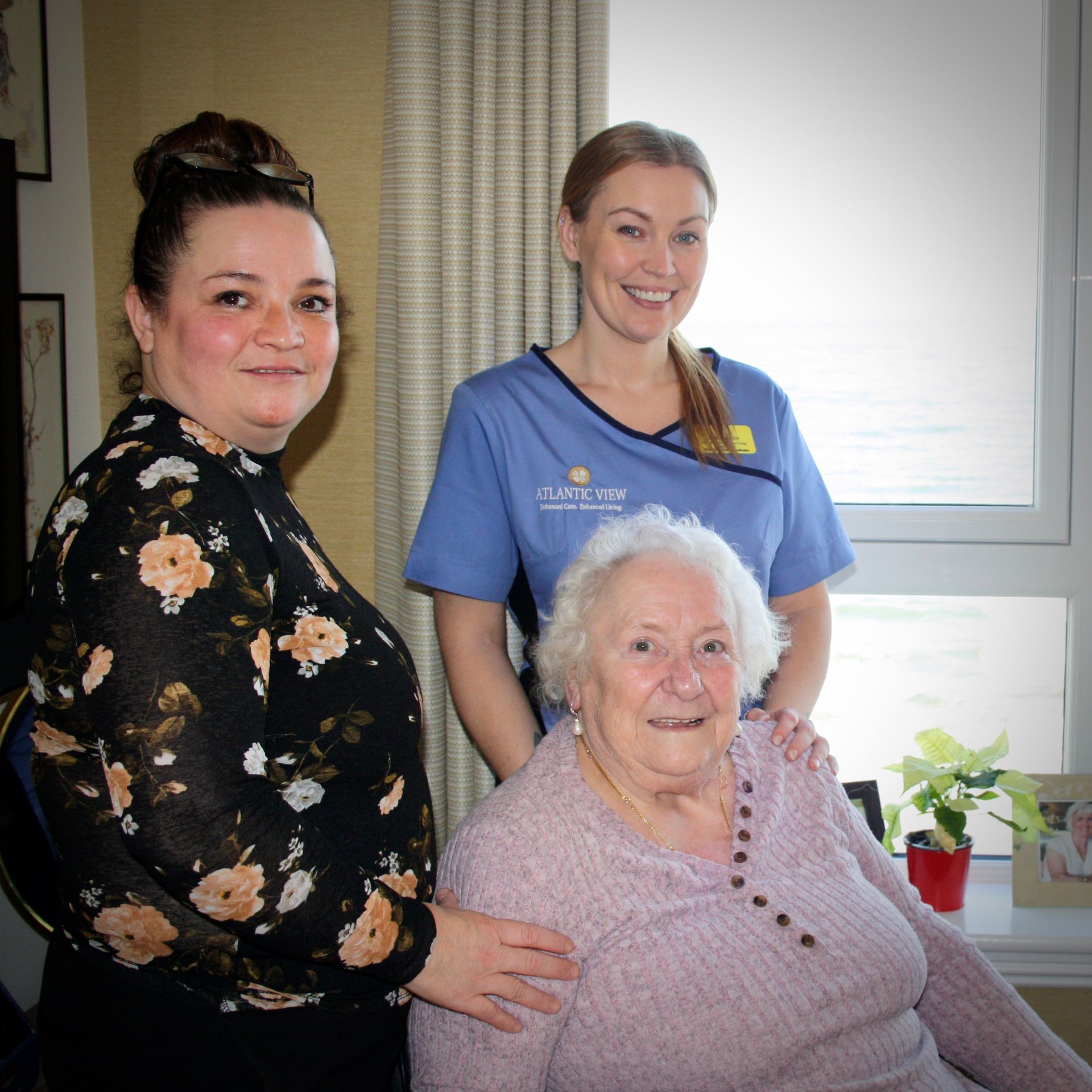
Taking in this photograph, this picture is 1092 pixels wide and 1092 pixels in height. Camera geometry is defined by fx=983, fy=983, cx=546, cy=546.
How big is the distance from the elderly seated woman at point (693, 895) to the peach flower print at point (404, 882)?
0.10 m

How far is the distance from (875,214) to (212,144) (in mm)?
1955

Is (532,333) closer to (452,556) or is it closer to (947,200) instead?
(452,556)

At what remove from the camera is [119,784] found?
906 mm

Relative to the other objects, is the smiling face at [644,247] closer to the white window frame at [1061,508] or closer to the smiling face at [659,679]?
the smiling face at [659,679]

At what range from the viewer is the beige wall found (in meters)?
2.46

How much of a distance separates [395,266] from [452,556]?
915 millimetres

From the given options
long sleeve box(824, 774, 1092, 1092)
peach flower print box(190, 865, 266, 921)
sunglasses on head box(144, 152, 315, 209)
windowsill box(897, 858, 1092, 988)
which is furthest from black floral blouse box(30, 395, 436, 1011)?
windowsill box(897, 858, 1092, 988)

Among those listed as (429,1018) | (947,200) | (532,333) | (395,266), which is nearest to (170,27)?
(395,266)

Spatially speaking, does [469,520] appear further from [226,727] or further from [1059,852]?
[1059,852]

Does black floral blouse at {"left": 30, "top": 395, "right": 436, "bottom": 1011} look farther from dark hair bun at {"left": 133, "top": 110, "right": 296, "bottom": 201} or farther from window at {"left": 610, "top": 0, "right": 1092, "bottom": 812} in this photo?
window at {"left": 610, "top": 0, "right": 1092, "bottom": 812}

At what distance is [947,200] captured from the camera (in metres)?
2.58

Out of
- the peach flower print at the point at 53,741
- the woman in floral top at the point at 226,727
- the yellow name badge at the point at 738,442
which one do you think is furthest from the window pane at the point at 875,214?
the peach flower print at the point at 53,741

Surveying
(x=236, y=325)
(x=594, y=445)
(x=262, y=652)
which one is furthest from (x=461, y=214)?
(x=262, y=652)

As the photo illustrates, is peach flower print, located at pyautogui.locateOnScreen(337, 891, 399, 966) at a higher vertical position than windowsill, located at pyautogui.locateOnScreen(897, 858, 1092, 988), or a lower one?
higher
